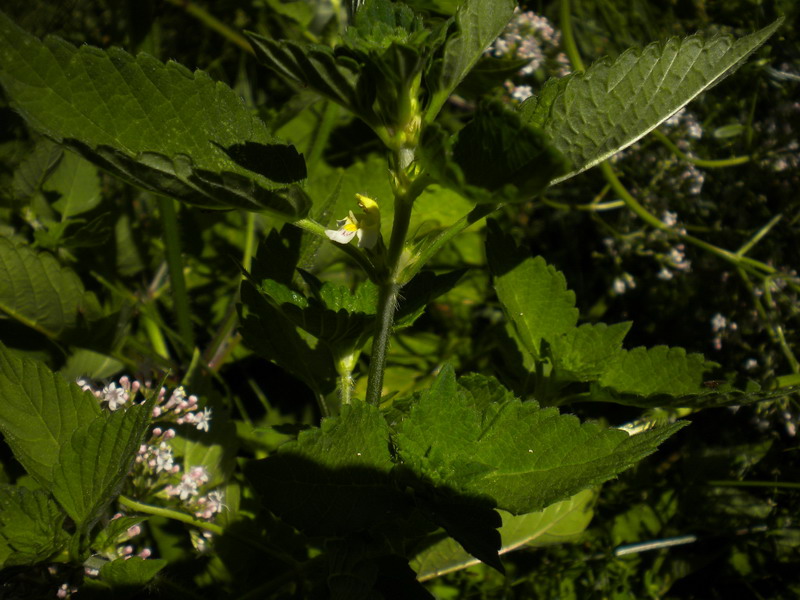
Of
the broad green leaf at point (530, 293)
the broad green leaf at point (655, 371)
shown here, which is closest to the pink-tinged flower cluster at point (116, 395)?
the broad green leaf at point (530, 293)

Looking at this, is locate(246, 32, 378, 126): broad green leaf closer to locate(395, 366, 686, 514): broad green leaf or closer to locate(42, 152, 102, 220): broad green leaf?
locate(395, 366, 686, 514): broad green leaf

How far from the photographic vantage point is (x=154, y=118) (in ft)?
2.58

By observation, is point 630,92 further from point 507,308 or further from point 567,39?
point 567,39

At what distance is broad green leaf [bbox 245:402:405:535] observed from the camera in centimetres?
80

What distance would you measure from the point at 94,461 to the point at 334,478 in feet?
1.00

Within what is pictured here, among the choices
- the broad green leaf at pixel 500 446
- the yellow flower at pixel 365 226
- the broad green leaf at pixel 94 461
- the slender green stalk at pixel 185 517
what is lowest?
the slender green stalk at pixel 185 517

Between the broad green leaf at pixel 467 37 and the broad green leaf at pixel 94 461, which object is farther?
the broad green leaf at pixel 94 461

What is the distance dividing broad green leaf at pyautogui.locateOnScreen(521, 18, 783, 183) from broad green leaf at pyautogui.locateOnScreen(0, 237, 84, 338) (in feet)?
3.06

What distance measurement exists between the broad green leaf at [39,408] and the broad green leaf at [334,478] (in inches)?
12.0

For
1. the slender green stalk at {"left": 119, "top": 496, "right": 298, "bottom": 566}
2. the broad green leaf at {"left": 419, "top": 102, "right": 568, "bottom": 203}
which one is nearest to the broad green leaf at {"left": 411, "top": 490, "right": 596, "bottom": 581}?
the slender green stalk at {"left": 119, "top": 496, "right": 298, "bottom": 566}

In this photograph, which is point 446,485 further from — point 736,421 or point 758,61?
point 758,61

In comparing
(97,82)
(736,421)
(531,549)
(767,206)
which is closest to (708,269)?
(767,206)

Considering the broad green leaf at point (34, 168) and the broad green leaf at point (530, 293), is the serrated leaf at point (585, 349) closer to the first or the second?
the broad green leaf at point (530, 293)

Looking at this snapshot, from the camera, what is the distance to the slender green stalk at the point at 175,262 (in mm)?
1356
